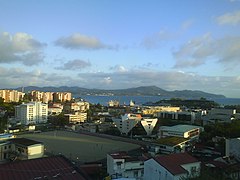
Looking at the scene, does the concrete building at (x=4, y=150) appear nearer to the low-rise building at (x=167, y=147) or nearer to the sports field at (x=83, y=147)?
the sports field at (x=83, y=147)

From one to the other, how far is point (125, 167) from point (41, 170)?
137 inches

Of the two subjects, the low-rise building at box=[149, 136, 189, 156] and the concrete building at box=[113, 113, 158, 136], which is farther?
the concrete building at box=[113, 113, 158, 136]

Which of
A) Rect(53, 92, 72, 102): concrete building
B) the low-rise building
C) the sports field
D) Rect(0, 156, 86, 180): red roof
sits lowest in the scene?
the sports field

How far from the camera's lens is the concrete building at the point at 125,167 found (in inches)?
284

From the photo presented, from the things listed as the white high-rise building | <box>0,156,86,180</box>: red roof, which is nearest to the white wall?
<box>0,156,86,180</box>: red roof

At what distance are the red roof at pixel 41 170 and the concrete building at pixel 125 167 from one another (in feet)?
9.34

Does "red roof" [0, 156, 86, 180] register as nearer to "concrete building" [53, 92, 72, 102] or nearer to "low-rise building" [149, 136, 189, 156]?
"low-rise building" [149, 136, 189, 156]

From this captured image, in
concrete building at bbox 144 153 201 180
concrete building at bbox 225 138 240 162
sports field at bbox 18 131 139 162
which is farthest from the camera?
sports field at bbox 18 131 139 162

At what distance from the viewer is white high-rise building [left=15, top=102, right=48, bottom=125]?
21406 mm

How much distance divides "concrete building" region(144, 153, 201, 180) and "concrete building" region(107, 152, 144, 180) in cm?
85

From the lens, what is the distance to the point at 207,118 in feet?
65.9

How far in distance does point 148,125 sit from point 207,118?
5.37 metres

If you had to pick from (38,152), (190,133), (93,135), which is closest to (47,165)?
(38,152)

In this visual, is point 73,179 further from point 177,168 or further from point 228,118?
point 228,118
